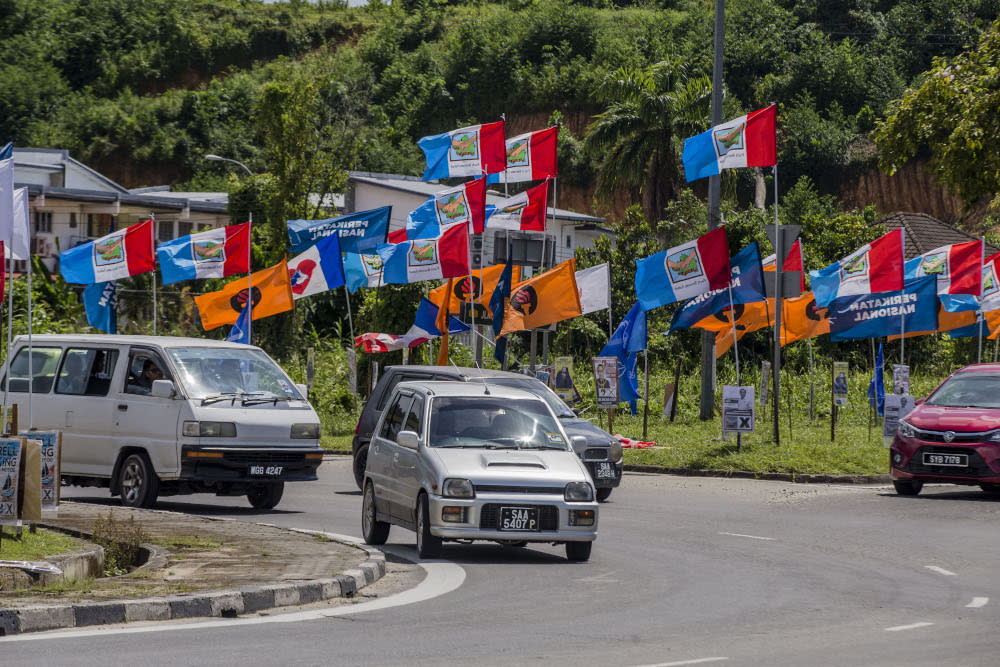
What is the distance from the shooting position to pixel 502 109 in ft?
319

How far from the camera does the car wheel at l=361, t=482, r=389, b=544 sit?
14.2 metres

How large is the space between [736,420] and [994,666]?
620 inches

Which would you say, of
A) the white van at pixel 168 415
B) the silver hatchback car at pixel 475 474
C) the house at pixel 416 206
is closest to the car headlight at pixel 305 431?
the white van at pixel 168 415

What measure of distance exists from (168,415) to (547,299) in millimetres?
12462

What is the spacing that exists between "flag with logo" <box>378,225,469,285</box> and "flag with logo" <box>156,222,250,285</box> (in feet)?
13.4

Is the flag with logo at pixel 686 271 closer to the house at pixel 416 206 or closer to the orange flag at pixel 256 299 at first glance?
the orange flag at pixel 256 299

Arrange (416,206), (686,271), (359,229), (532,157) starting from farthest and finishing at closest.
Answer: (416,206), (359,229), (532,157), (686,271)

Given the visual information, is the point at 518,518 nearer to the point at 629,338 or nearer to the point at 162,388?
the point at 162,388

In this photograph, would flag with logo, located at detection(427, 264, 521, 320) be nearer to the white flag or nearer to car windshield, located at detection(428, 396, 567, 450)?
the white flag

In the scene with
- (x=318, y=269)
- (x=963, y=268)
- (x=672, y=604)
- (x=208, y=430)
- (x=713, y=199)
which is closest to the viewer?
(x=672, y=604)

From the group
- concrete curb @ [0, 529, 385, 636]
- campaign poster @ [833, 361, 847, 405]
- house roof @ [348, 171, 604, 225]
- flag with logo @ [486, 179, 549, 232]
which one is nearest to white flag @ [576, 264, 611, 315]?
flag with logo @ [486, 179, 549, 232]

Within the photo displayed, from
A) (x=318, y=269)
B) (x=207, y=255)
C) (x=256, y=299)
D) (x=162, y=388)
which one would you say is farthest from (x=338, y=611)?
(x=256, y=299)

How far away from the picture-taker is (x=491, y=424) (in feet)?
44.9

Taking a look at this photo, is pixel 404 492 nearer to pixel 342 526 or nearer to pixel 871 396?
pixel 342 526
